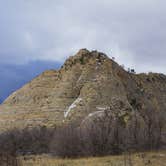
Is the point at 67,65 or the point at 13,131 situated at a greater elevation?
the point at 67,65

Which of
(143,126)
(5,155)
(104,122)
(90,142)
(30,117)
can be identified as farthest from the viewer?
(30,117)

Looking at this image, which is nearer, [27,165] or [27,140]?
[27,165]

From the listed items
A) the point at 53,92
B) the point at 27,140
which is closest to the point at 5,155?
the point at 27,140

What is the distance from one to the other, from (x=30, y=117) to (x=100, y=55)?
11551mm

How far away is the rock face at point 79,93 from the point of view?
44.5 m

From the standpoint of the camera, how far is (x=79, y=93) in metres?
47.9

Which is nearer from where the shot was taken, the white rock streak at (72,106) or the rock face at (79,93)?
the white rock streak at (72,106)

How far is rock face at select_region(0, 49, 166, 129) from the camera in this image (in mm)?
44469

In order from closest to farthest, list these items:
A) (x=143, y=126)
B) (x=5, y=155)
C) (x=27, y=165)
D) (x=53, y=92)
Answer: (x=5, y=155) < (x=27, y=165) < (x=143, y=126) < (x=53, y=92)

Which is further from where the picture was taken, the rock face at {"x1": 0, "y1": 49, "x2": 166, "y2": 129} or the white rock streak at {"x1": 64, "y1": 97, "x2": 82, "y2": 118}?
the rock face at {"x1": 0, "y1": 49, "x2": 166, "y2": 129}

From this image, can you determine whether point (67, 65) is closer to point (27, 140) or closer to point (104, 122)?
point (27, 140)

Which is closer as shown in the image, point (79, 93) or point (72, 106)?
point (72, 106)

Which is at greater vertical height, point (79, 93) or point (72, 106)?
point (79, 93)

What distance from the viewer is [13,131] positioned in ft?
131
